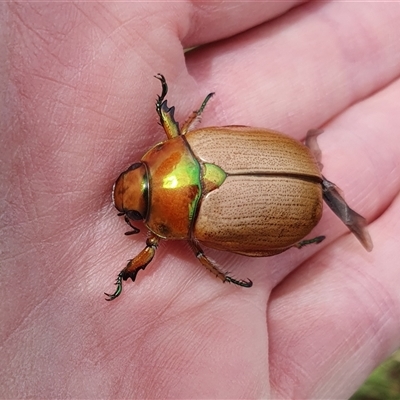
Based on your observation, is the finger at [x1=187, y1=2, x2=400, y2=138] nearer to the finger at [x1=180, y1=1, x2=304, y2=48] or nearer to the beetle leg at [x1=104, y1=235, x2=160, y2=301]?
the finger at [x1=180, y1=1, x2=304, y2=48]

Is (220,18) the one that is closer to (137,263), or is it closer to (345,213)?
(345,213)

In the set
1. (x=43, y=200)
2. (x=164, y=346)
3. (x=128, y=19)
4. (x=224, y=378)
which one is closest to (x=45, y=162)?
(x=43, y=200)

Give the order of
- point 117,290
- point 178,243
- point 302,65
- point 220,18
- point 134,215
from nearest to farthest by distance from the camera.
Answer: point 117,290, point 134,215, point 178,243, point 220,18, point 302,65

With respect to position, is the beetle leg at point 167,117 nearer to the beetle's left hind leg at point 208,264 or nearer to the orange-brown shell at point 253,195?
the orange-brown shell at point 253,195

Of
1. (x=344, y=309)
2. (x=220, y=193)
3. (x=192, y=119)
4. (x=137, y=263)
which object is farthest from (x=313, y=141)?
(x=137, y=263)

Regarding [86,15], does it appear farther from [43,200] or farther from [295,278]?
[295,278]

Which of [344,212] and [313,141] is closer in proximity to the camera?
[344,212]
